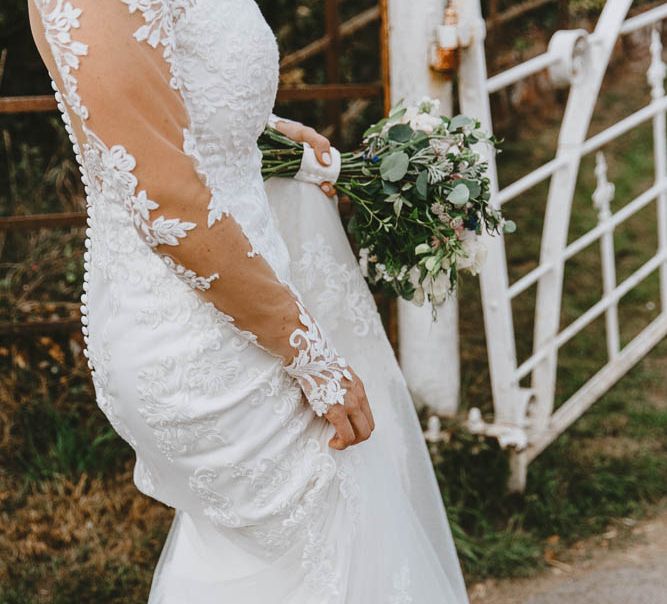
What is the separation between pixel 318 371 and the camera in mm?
1808

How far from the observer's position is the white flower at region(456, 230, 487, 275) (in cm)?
222

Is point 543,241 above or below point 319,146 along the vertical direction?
below

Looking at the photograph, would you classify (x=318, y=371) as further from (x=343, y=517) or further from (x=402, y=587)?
(x=402, y=587)

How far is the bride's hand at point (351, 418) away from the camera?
72.0 inches

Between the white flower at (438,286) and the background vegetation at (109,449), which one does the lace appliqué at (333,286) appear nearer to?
the white flower at (438,286)

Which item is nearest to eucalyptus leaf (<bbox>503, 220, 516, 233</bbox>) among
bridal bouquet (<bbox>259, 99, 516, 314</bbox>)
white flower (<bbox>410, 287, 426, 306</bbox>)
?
bridal bouquet (<bbox>259, 99, 516, 314</bbox>)

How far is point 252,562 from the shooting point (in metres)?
2.02

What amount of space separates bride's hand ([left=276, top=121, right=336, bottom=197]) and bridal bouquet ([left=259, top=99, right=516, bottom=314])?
0.12 feet

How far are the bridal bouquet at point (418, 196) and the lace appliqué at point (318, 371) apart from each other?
422 mm

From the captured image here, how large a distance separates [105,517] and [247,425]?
1812 mm

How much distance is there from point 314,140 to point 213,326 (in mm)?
652

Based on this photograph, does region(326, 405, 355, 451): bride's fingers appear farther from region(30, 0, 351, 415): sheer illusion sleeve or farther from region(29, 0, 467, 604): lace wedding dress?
region(30, 0, 351, 415): sheer illusion sleeve

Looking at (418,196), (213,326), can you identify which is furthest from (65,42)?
(418,196)

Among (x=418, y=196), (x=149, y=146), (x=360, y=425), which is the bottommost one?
(x=360, y=425)
